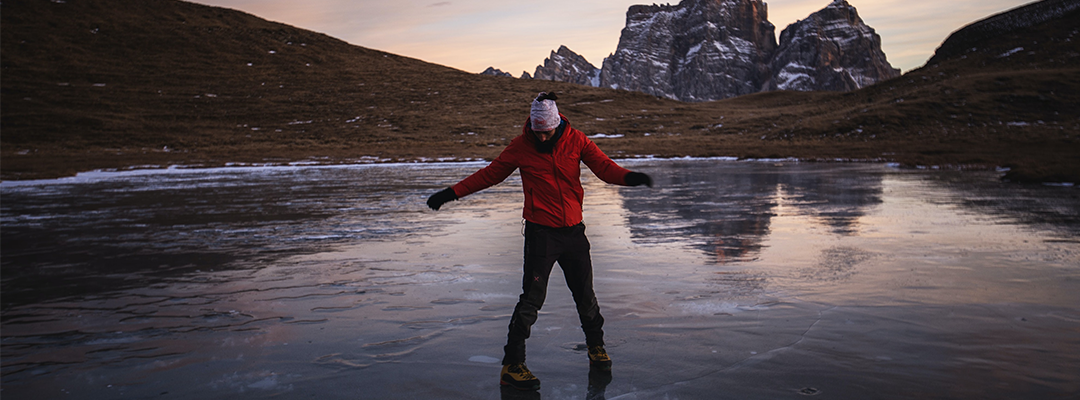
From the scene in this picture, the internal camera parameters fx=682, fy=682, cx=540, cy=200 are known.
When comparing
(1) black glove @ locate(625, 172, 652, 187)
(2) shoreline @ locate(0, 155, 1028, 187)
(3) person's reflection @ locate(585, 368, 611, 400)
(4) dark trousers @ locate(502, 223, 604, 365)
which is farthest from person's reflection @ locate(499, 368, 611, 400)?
(2) shoreline @ locate(0, 155, 1028, 187)

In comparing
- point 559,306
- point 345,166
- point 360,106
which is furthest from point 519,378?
point 360,106

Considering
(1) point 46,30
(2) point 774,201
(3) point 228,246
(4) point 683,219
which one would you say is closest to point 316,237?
(3) point 228,246

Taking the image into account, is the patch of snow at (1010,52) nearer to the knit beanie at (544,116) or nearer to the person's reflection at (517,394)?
the knit beanie at (544,116)

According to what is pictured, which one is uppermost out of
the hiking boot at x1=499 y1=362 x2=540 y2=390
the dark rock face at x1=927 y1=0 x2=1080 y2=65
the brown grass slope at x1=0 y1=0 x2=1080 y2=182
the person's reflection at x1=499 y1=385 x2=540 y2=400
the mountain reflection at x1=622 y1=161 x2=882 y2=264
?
the dark rock face at x1=927 y1=0 x2=1080 y2=65

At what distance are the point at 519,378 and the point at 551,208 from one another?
1015 mm

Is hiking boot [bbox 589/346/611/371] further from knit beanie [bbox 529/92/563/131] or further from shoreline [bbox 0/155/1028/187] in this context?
shoreline [bbox 0/155/1028/187]

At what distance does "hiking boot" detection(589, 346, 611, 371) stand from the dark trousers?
46 millimetres

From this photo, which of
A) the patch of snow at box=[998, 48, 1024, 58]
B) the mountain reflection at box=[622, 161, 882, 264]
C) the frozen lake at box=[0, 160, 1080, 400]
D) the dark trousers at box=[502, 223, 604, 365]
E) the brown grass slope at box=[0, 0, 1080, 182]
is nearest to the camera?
the frozen lake at box=[0, 160, 1080, 400]

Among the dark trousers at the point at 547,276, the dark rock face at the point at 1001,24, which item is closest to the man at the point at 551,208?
the dark trousers at the point at 547,276

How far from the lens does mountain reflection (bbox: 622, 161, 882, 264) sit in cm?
931

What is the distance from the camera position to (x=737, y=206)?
13273 millimetres

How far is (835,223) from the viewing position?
34.5 ft

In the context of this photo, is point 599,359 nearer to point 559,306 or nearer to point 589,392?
point 589,392

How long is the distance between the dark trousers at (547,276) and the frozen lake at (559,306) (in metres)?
0.23
